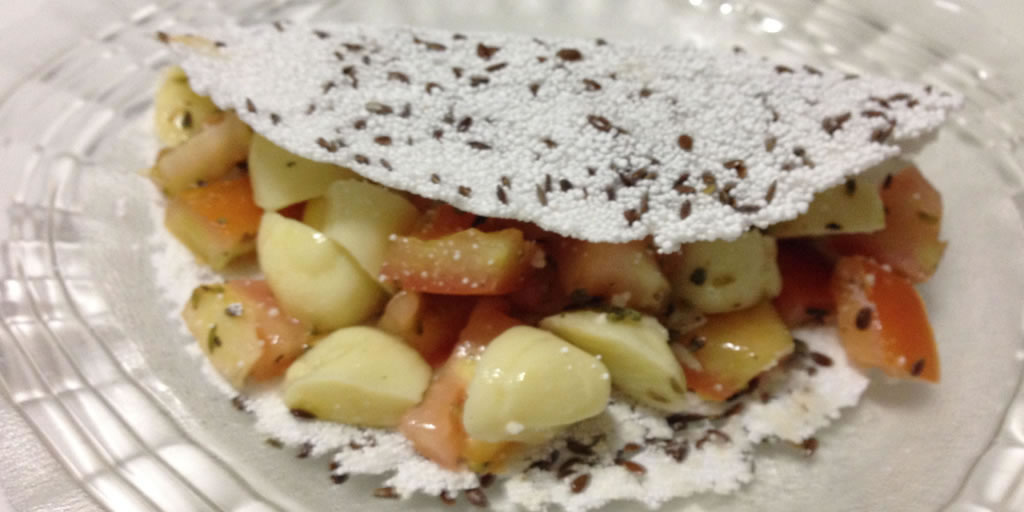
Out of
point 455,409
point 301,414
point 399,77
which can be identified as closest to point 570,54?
point 399,77

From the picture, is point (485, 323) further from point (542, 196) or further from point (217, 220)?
point (217, 220)

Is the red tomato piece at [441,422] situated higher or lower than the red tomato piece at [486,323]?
lower

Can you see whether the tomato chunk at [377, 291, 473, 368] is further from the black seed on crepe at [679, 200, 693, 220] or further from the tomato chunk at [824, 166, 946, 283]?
the tomato chunk at [824, 166, 946, 283]

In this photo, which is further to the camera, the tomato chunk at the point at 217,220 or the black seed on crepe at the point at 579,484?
the tomato chunk at the point at 217,220

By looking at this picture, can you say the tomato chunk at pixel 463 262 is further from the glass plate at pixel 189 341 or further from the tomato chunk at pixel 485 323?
the glass plate at pixel 189 341

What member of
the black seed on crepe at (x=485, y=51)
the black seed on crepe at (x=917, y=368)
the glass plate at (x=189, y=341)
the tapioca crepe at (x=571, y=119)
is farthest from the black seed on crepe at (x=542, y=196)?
the black seed on crepe at (x=917, y=368)

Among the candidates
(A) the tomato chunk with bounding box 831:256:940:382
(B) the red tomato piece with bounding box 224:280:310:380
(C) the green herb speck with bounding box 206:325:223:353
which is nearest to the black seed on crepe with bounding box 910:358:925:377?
(A) the tomato chunk with bounding box 831:256:940:382

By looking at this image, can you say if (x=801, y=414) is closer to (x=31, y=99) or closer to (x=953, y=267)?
(x=953, y=267)
